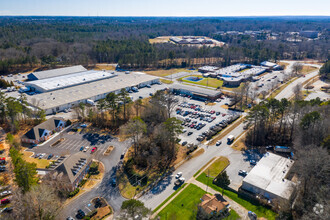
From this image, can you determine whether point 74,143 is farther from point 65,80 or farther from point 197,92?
point 197,92

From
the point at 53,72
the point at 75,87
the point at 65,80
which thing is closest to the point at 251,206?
the point at 75,87

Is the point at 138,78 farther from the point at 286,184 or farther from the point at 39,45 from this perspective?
the point at 39,45

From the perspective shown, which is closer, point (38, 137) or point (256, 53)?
point (38, 137)

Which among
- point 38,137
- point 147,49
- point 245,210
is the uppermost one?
point 147,49

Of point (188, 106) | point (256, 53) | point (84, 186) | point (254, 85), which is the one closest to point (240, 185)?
Answer: point (84, 186)

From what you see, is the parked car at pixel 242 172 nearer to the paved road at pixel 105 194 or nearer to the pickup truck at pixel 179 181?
the pickup truck at pixel 179 181

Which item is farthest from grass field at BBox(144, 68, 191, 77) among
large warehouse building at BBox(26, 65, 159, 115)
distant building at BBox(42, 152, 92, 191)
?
distant building at BBox(42, 152, 92, 191)
